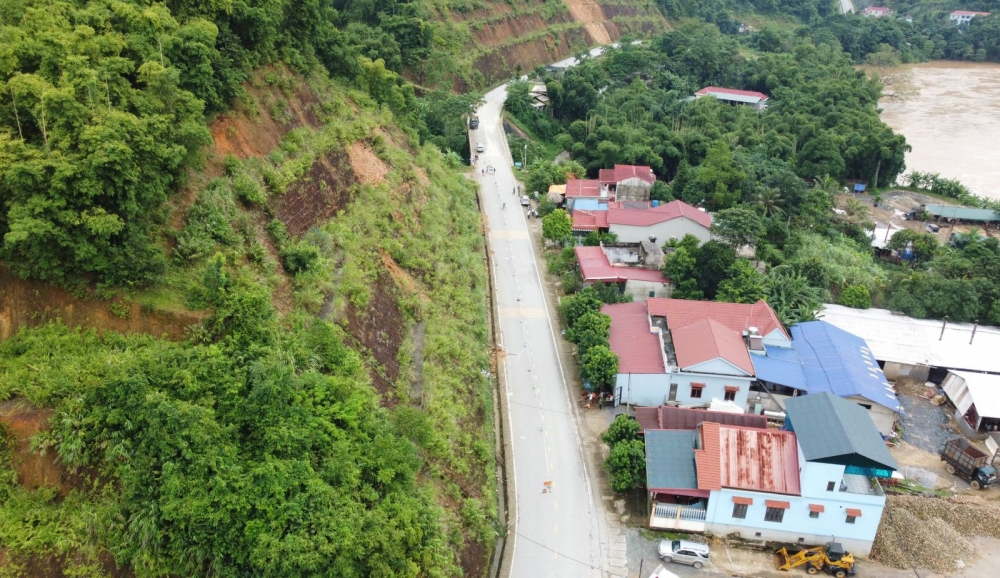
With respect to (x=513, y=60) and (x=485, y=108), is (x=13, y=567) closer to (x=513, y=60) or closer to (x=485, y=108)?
(x=485, y=108)

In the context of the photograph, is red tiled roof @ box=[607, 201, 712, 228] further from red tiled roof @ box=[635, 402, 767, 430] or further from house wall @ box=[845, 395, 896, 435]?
red tiled roof @ box=[635, 402, 767, 430]

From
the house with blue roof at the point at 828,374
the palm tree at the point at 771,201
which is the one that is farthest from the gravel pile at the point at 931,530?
the palm tree at the point at 771,201

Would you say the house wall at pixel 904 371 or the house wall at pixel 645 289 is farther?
the house wall at pixel 645 289

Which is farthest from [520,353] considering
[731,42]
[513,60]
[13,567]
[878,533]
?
[731,42]

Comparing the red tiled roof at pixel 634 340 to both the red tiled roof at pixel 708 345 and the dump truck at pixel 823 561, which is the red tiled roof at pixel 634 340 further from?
the dump truck at pixel 823 561

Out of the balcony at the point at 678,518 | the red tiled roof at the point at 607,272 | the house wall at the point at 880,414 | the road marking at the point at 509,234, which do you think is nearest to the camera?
the balcony at the point at 678,518

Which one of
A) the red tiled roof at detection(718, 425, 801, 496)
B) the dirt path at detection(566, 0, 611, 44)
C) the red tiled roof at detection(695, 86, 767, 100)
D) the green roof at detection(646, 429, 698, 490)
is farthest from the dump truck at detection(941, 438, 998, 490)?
the dirt path at detection(566, 0, 611, 44)
